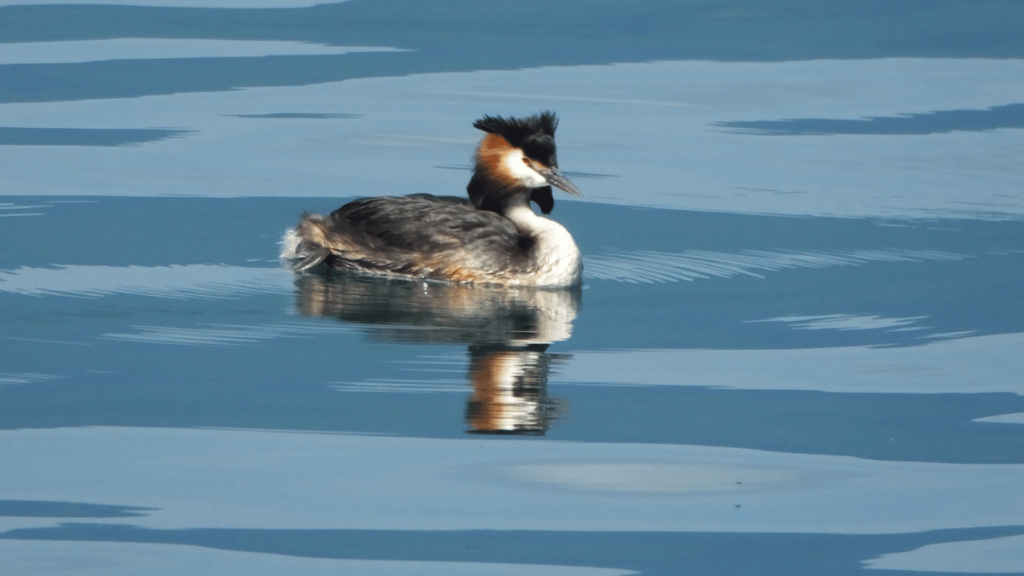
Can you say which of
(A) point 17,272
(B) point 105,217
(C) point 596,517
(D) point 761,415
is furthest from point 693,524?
(B) point 105,217

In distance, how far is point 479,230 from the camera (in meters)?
10.1

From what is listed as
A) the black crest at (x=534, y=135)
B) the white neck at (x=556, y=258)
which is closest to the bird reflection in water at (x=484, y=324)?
the white neck at (x=556, y=258)

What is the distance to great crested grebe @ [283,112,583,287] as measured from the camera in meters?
10.0

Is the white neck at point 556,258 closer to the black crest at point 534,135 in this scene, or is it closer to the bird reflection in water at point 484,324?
the bird reflection in water at point 484,324

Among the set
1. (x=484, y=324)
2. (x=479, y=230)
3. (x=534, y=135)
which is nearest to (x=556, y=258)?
(x=479, y=230)

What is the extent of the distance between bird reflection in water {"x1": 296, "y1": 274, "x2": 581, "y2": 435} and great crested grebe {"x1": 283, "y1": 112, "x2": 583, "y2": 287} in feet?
0.33

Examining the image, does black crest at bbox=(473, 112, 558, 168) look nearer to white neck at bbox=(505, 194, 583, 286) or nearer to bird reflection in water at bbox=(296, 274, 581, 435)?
white neck at bbox=(505, 194, 583, 286)

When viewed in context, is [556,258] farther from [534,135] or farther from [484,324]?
[484,324]

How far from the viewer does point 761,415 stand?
7.22 metres

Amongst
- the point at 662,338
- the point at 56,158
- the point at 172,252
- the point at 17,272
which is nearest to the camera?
the point at 662,338

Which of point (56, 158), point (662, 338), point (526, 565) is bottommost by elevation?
point (526, 565)

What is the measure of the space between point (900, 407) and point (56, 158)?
8863mm

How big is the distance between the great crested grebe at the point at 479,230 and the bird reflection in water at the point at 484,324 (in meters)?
0.10

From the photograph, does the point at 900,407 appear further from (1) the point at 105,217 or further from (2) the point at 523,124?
(1) the point at 105,217
